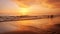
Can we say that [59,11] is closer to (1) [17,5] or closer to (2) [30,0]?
(2) [30,0]

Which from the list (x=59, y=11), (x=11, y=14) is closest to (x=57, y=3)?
(x=59, y=11)

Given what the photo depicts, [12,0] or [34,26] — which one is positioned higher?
[12,0]

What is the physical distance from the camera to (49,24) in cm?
108

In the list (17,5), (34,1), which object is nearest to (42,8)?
(34,1)

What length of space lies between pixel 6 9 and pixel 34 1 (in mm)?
261

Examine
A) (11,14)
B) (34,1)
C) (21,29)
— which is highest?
(34,1)

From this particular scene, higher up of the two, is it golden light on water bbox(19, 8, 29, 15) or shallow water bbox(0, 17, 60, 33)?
golden light on water bbox(19, 8, 29, 15)

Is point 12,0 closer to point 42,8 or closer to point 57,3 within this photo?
point 42,8

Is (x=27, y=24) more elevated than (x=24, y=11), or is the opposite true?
(x=24, y=11)

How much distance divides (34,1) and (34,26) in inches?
9.1

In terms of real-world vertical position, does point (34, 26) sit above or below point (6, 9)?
below

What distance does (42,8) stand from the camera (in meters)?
1.06

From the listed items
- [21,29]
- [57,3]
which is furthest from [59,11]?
[21,29]

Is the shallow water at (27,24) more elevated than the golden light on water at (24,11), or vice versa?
the golden light on water at (24,11)
